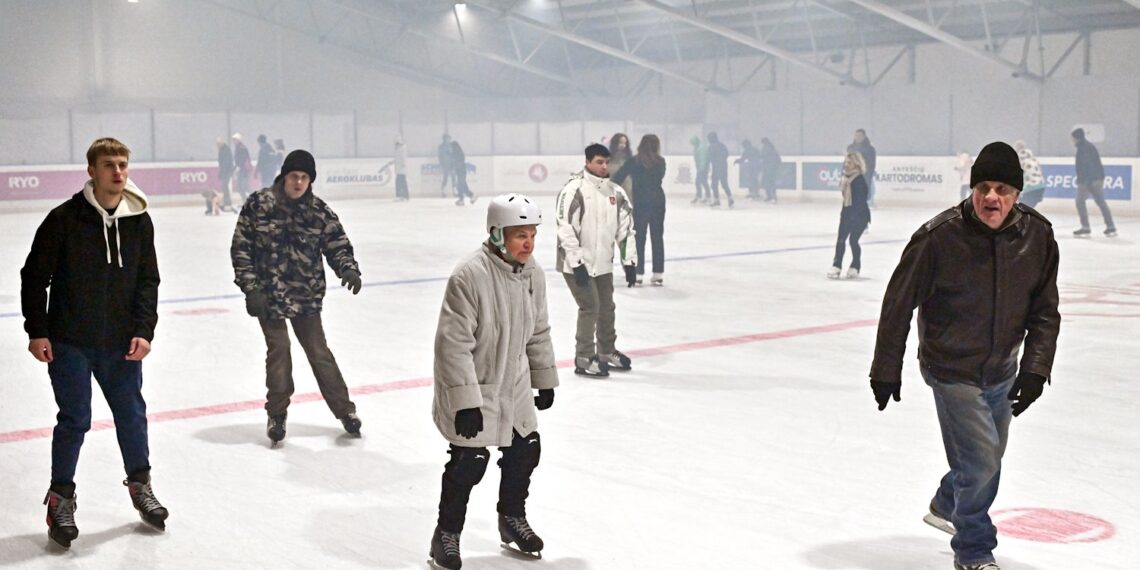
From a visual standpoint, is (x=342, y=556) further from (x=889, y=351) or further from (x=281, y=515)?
(x=889, y=351)

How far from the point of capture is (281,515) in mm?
5477

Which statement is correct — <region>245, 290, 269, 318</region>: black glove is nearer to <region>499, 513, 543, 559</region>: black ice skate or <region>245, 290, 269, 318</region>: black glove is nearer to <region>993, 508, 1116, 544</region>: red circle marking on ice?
<region>499, 513, 543, 559</region>: black ice skate

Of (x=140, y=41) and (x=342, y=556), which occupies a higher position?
(x=140, y=41)

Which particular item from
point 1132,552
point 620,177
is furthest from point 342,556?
point 620,177

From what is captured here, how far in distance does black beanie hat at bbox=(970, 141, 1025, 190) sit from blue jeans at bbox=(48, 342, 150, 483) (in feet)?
10.5

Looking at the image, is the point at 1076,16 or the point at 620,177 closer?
the point at 620,177

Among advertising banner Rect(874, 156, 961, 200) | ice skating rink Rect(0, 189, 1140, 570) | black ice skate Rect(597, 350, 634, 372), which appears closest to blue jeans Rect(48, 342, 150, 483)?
ice skating rink Rect(0, 189, 1140, 570)

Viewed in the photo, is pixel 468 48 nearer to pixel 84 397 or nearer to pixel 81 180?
pixel 81 180

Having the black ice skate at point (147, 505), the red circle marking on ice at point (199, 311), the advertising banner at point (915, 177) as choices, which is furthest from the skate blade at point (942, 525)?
the advertising banner at point (915, 177)

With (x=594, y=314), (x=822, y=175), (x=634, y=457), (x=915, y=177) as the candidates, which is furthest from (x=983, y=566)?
(x=822, y=175)

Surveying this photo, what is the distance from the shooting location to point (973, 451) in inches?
175

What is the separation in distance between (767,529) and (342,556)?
165 cm

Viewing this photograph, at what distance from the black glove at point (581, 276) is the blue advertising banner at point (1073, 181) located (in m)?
18.8

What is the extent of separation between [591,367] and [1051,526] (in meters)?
4.04
